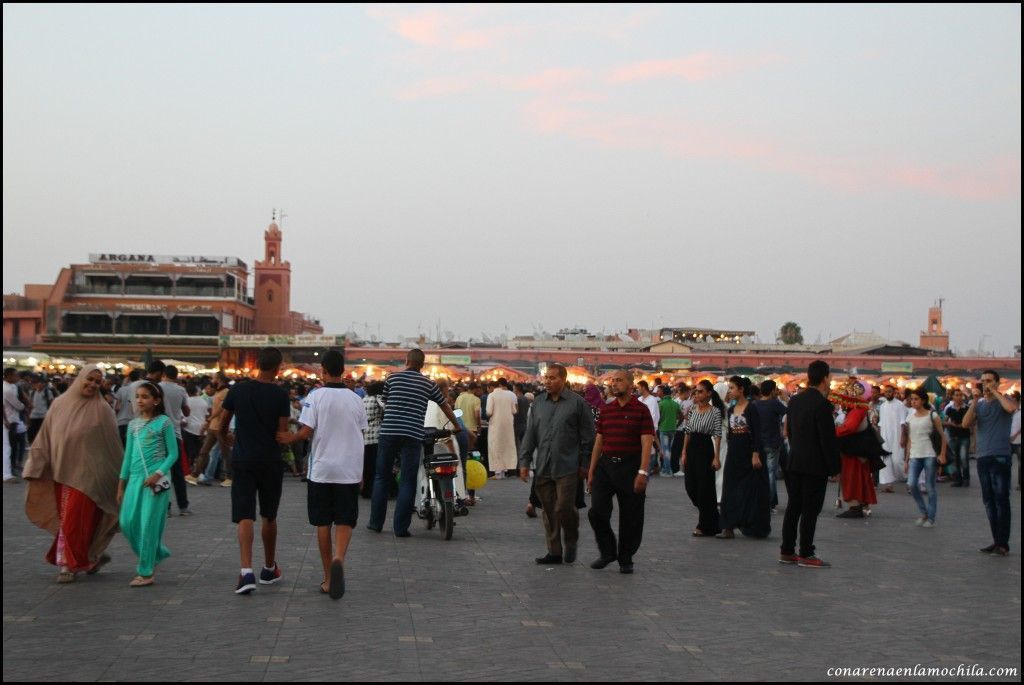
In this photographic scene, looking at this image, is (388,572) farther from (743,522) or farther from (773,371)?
(773,371)

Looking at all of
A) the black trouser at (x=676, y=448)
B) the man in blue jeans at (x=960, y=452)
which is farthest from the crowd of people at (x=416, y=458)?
the black trouser at (x=676, y=448)

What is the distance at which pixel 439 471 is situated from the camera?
12609 mm

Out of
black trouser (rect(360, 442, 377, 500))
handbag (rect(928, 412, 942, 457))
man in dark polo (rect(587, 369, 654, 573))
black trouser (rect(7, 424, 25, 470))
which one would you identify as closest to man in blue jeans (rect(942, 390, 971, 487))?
handbag (rect(928, 412, 942, 457))

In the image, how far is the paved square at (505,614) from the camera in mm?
6488

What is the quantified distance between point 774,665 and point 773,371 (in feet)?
181

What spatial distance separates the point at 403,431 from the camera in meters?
12.6

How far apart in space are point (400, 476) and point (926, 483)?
6261 mm

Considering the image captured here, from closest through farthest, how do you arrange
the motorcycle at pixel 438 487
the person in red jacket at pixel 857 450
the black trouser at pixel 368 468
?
the motorcycle at pixel 438 487
the person in red jacket at pixel 857 450
the black trouser at pixel 368 468

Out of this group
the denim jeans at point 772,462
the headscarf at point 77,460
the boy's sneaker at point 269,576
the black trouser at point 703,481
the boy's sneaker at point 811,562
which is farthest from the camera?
the denim jeans at point 772,462

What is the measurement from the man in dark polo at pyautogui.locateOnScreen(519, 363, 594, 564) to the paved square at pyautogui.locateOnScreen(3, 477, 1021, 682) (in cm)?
30

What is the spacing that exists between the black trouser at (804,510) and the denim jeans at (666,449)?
13.0 metres

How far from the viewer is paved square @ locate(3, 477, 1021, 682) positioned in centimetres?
649

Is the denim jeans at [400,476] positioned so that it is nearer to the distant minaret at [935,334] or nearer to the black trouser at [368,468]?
the black trouser at [368,468]

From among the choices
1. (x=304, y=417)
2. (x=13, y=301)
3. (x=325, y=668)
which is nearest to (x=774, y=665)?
(x=325, y=668)
